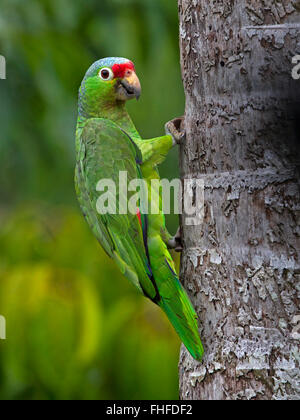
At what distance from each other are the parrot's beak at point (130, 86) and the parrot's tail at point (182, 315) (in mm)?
806

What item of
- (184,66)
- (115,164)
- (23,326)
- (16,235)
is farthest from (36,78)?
(184,66)

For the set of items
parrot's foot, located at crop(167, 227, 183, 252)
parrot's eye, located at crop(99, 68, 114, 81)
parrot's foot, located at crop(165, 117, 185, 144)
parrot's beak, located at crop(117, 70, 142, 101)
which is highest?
parrot's eye, located at crop(99, 68, 114, 81)

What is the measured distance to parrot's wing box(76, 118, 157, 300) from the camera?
6.79 ft

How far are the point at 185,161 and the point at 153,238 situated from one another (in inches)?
14.1

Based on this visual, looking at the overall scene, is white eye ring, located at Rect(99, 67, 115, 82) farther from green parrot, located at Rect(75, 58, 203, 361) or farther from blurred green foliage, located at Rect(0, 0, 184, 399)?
blurred green foliage, located at Rect(0, 0, 184, 399)

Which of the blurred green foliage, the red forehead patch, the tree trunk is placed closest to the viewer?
the tree trunk

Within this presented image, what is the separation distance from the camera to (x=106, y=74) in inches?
94.7

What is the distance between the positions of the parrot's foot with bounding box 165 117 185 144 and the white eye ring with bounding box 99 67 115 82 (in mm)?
382

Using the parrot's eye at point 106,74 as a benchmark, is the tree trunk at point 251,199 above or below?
below

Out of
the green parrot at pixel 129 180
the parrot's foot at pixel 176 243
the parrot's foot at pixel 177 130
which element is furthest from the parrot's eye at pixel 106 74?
the parrot's foot at pixel 176 243

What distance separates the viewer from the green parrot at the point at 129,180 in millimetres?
1977

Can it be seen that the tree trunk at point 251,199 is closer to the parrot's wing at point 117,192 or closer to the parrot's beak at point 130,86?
the parrot's wing at point 117,192

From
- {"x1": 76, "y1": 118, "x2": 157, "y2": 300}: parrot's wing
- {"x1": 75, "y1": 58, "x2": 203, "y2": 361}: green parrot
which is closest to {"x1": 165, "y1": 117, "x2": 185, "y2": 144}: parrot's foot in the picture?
{"x1": 75, "y1": 58, "x2": 203, "y2": 361}: green parrot

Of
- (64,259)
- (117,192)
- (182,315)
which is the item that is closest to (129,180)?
(117,192)
